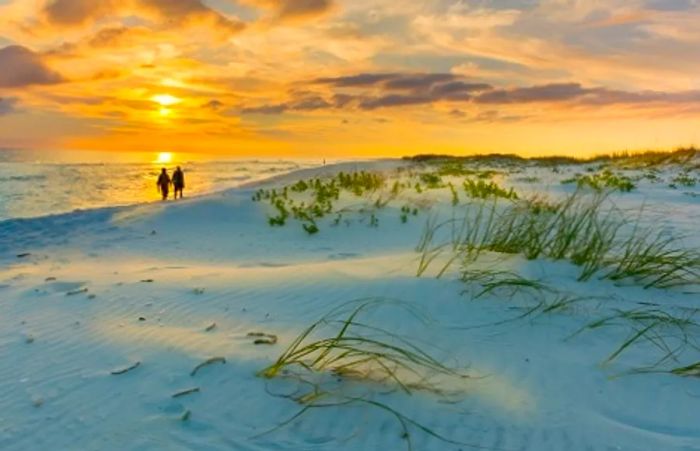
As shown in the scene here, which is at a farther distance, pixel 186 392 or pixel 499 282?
pixel 499 282

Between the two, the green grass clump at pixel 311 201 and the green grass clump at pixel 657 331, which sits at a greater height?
the green grass clump at pixel 311 201

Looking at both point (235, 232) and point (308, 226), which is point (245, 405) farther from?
point (235, 232)

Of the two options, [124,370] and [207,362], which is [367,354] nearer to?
[207,362]

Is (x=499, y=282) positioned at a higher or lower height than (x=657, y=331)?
higher

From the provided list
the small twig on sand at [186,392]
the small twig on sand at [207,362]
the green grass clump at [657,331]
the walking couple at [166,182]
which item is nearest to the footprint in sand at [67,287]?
the small twig on sand at [207,362]

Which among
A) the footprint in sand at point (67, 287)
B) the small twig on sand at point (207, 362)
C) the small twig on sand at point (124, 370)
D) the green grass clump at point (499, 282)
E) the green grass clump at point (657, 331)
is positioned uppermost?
the green grass clump at point (499, 282)

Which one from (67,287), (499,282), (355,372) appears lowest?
(67,287)

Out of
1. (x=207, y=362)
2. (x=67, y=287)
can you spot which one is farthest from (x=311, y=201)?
(x=207, y=362)

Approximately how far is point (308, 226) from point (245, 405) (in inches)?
244

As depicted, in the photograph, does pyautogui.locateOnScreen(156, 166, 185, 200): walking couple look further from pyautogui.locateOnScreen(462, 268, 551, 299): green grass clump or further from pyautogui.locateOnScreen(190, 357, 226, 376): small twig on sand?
pyautogui.locateOnScreen(190, 357, 226, 376): small twig on sand

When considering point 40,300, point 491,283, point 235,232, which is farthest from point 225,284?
point 235,232

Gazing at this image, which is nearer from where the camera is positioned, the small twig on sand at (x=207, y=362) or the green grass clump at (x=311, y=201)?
the small twig on sand at (x=207, y=362)

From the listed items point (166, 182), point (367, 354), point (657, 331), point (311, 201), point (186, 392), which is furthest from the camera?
point (166, 182)

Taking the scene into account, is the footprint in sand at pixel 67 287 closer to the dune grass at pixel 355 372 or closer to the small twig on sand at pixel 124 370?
the small twig on sand at pixel 124 370
